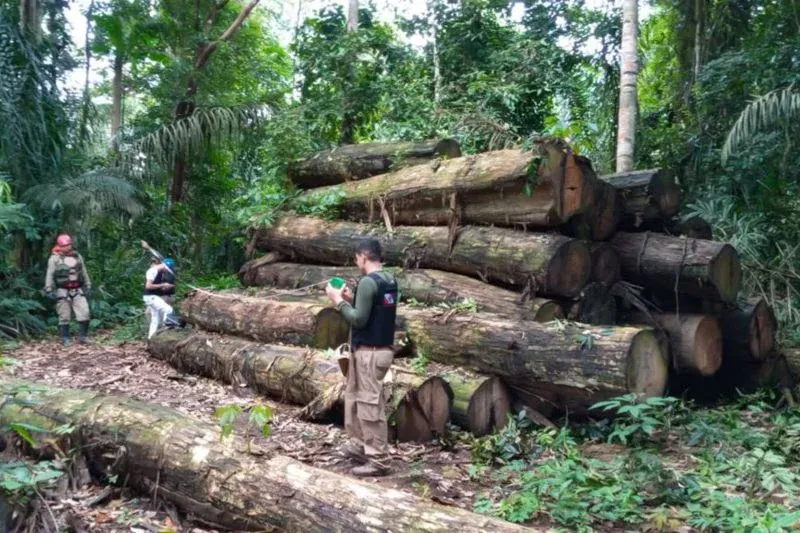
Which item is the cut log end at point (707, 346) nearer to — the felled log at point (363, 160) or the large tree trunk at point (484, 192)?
the large tree trunk at point (484, 192)

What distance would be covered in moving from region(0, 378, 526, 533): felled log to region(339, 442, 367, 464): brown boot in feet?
3.84

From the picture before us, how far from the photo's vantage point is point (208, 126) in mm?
14484

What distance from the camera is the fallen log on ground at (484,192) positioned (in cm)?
764

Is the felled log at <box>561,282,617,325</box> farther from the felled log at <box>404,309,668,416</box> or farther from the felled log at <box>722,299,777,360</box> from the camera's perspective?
the felled log at <box>722,299,777,360</box>

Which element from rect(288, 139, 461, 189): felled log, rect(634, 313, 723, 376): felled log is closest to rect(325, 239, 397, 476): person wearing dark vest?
rect(634, 313, 723, 376): felled log

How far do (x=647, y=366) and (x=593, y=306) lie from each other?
1558mm

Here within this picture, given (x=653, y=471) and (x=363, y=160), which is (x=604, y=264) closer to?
(x=653, y=471)

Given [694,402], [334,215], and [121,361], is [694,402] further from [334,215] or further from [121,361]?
[121,361]

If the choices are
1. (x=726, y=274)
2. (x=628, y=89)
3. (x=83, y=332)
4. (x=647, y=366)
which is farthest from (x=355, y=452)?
(x=628, y=89)

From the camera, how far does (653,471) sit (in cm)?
490

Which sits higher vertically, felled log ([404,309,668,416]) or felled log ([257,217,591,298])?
felled log ([257,217,591,298])

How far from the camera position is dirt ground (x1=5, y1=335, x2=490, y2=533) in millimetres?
4809

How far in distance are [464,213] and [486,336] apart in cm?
216

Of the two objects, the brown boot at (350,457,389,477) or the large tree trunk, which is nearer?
the brown boot at (350,457,389,477)
